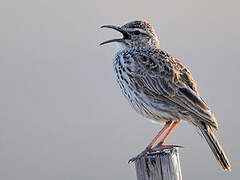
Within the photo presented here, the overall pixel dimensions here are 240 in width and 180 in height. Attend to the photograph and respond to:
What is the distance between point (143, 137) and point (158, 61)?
7.36m

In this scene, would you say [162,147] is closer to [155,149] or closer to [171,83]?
[155,149]

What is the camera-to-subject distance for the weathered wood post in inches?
337

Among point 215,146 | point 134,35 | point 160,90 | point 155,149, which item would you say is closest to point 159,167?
point 155,149

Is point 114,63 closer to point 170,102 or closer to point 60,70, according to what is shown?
point 170,102

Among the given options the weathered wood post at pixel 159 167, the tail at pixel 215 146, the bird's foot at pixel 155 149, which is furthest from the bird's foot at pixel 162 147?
the weathered wood post at pixel 159 167

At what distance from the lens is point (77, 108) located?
62.2 ft

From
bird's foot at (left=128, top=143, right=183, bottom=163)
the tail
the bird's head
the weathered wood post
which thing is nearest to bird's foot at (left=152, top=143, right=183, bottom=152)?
bird's foot at (left=128, top=143, right=183, bottom=163)

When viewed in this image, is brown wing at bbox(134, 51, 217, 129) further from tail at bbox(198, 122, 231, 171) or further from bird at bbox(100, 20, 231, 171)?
tail at bbox(198, 122, 231, 171)

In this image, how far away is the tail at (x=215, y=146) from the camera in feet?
31.7

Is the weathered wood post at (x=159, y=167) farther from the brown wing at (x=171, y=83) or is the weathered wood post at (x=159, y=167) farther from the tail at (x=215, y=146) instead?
the brown wing at (x=171, y=83)

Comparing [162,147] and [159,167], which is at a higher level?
[162,147]

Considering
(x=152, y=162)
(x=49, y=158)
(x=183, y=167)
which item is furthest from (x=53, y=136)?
(x=152, y=162)

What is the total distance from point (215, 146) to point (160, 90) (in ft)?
3.93

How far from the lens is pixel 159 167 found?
862 cm
